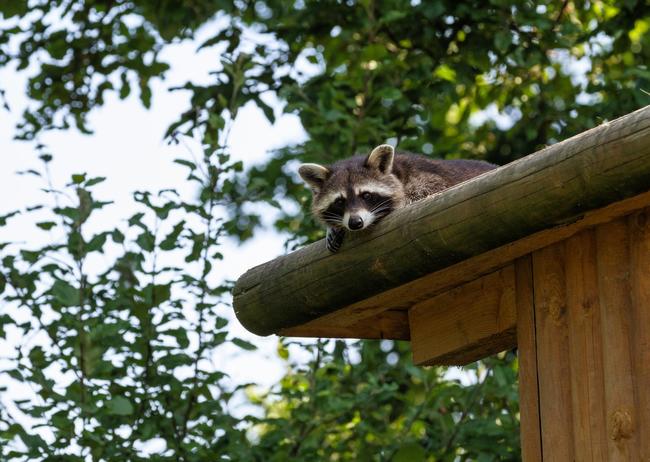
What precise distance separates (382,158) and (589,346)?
103 inches

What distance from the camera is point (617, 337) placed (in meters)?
3.74

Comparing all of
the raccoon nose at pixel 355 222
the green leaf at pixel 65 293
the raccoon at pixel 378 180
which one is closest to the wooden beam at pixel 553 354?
the raccoon nose at pixel 355 222

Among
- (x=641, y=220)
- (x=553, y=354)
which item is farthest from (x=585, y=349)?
(x=641, y=220)

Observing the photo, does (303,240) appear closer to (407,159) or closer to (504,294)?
(407,159)

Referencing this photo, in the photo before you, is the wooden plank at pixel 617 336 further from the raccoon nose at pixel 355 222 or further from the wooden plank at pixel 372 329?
the raccoon nose at pixel 355 222

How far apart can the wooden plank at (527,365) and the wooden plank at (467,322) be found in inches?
3.5

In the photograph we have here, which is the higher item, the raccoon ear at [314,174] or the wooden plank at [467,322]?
the raccoon ear at [314,174]

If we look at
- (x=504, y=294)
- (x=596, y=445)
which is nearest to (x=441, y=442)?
(x=504, y=294)

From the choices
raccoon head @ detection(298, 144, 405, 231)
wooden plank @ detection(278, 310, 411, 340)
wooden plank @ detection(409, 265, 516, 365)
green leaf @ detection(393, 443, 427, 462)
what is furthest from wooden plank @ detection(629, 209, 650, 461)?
green leaf @ detection(393, 443, 427, 462)

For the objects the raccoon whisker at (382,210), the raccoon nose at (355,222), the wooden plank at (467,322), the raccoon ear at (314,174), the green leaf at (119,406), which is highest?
the raccoon ear at (314,174)

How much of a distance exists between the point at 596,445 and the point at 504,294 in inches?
30.5

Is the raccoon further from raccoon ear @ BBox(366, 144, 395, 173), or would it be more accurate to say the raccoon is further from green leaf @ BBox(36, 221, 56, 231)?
green leaf @ BBox(36, 221, 56, 231)

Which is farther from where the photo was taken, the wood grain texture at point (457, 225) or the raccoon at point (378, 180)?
the raccoon at point (378, 180)

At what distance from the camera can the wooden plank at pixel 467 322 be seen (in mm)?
4355
